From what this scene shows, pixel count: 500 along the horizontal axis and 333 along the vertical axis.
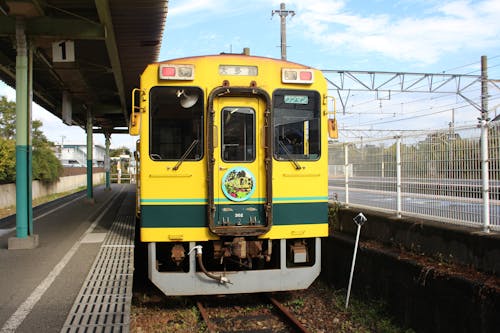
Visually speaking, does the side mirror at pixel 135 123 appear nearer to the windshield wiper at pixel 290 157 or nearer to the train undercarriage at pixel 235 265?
the train undercarriage at pixel 235 265

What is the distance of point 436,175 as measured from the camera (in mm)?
6449

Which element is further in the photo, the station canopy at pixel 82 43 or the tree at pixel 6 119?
the tree at pixel 6 119

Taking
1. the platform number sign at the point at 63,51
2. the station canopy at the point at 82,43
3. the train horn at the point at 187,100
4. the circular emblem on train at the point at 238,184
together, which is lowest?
the circular emblem on train at the point at 238,184

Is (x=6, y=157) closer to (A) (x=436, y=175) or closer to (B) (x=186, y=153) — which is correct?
(B) (x=186, y=153)

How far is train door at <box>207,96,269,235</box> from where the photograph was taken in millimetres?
6129

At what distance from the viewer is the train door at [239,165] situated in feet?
20.1

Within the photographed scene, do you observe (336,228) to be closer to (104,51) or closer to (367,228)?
(367,228)

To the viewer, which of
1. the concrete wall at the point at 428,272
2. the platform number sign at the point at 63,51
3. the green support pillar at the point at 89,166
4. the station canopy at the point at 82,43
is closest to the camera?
the concrete wall at the point at 428,272

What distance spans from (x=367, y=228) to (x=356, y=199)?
1259 mm

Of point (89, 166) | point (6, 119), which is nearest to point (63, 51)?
point (89, 166)

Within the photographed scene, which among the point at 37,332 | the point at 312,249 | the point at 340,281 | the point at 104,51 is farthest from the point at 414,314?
the point at 104,51

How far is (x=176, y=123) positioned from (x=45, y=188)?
26347 millimetres

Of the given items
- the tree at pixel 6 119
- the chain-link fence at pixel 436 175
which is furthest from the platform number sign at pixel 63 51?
the tree at pixel 6 119

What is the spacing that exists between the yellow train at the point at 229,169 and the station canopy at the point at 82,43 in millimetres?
3367
